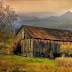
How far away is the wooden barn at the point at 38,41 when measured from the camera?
3966 centimetres

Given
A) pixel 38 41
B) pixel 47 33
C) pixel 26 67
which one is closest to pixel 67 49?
pixel 38 41

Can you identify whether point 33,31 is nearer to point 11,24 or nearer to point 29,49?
point 29,49

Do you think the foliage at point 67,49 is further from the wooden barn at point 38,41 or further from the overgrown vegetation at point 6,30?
the overgrown vegetation at point 6,30

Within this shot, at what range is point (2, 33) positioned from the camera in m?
26.2

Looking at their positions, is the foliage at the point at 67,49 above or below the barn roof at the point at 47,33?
below

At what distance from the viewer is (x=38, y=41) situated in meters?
39.9

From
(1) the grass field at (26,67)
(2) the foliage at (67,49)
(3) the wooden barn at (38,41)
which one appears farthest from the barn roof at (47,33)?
(1) the grass field at (26,67)

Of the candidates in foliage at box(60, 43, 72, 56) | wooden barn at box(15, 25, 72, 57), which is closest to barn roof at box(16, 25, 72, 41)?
wooden barn at box(15, 25, 72, 57)

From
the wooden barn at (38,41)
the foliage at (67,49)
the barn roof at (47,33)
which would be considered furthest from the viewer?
the barn roof at (47,33)

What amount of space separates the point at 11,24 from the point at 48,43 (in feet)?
51.3

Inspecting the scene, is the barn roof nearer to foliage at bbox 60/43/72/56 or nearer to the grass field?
foliage at bbox 60/43/72/56

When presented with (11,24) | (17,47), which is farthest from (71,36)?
(11,24)

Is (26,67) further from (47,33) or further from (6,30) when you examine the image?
(47,33)

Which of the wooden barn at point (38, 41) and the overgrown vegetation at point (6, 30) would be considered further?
the wooden barn at point (38, 41)
